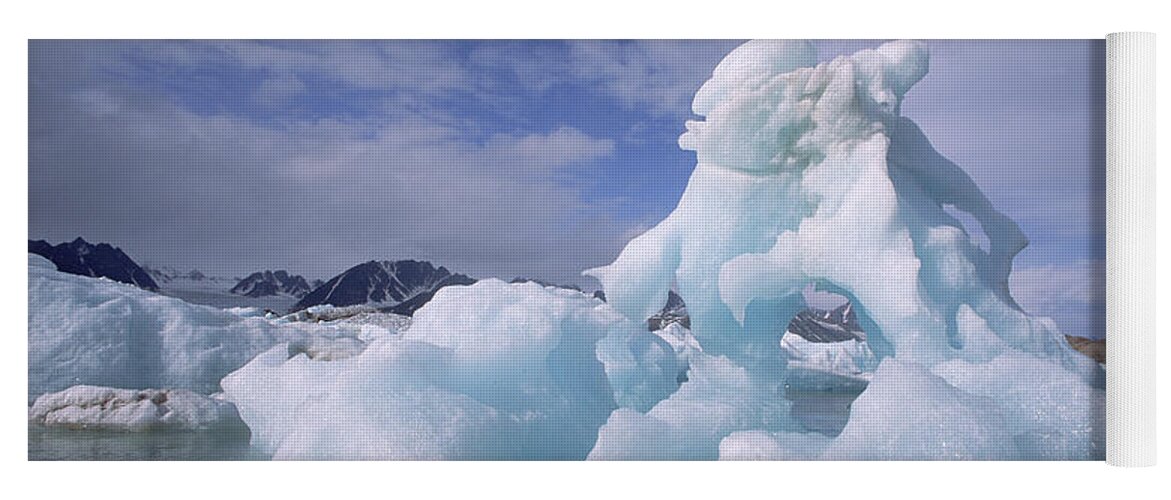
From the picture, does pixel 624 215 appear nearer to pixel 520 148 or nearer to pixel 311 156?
pixel 520 148

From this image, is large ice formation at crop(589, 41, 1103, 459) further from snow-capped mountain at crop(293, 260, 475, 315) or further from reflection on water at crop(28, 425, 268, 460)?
reflection on water at crop(28, 425, 268, 460)

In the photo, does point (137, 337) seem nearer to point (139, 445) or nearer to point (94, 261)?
point (94, 261)

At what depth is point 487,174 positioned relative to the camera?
18.2 ft

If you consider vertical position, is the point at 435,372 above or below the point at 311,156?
below

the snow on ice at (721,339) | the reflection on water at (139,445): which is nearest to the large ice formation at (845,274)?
the snow on ice at (721,339)

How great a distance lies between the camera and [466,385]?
5.38 metres

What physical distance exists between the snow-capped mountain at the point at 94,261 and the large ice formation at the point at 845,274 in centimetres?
282

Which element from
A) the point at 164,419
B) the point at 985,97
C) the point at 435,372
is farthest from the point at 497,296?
the point at 985,97

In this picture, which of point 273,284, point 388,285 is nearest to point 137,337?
point 273,284

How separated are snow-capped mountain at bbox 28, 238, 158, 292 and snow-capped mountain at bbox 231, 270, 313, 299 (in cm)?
54

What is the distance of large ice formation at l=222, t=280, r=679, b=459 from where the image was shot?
5.26m

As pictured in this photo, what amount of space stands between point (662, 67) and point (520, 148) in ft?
3.30

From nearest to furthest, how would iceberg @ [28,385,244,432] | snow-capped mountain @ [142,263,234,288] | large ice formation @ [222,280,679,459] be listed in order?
large ice formation @ [222,280,679,459], iceberg @ [28,385,244,432], snow-capped mountain @ [142,263,234,288]

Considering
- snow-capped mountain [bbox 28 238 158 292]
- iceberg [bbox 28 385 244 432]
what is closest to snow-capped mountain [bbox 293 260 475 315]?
iceberg [bbox 28 385 244 432]
